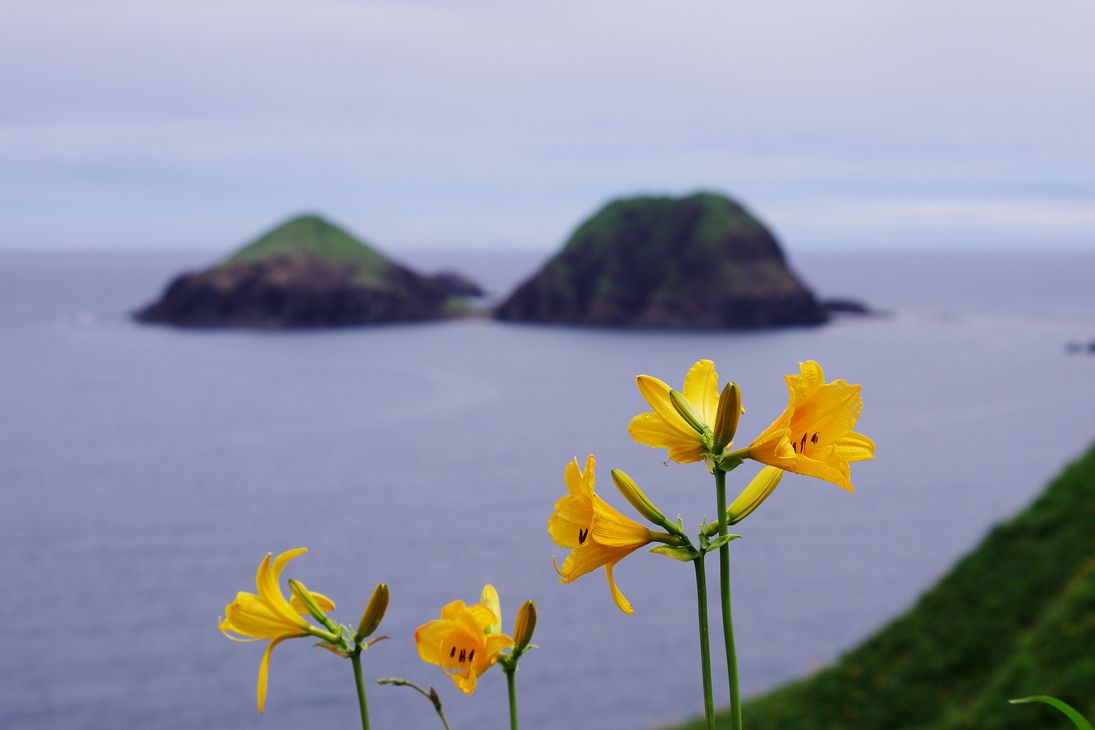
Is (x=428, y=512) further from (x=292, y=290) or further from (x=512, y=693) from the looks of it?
(x=292, y=290)

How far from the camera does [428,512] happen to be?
275 ft

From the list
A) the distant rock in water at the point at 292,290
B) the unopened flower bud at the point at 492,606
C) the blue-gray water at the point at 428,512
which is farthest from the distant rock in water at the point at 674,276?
the unopened flower bud at the point at 492,606

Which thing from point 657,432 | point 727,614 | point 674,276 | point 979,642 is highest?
point 674,276

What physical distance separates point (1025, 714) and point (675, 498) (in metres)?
63.8

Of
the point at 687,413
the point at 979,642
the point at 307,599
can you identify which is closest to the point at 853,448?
the point at 687,413

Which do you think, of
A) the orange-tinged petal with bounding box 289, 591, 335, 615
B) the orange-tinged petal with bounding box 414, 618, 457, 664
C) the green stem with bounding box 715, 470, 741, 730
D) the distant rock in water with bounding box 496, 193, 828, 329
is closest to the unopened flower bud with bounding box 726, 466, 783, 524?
the green stem with bounding box 715, 470, 741, 730

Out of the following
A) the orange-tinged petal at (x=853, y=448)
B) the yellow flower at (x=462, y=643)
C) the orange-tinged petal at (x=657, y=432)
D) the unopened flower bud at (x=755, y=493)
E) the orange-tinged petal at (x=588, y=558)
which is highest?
the orange-tinged petal at (x=657, y=432)

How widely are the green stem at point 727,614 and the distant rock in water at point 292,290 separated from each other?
190 metres

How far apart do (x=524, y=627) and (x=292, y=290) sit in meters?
197

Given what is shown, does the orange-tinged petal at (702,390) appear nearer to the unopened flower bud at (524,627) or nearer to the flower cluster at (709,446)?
the flower cluster at (709,446)

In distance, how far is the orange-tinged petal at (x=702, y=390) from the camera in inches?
67.2

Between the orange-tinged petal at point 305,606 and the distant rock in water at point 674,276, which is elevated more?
the distant rock in water at point 674,276

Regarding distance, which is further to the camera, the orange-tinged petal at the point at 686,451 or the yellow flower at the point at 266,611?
the yellow flower at the point at 266,611

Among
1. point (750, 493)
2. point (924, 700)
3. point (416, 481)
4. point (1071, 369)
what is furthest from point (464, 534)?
point (1071, 369)
